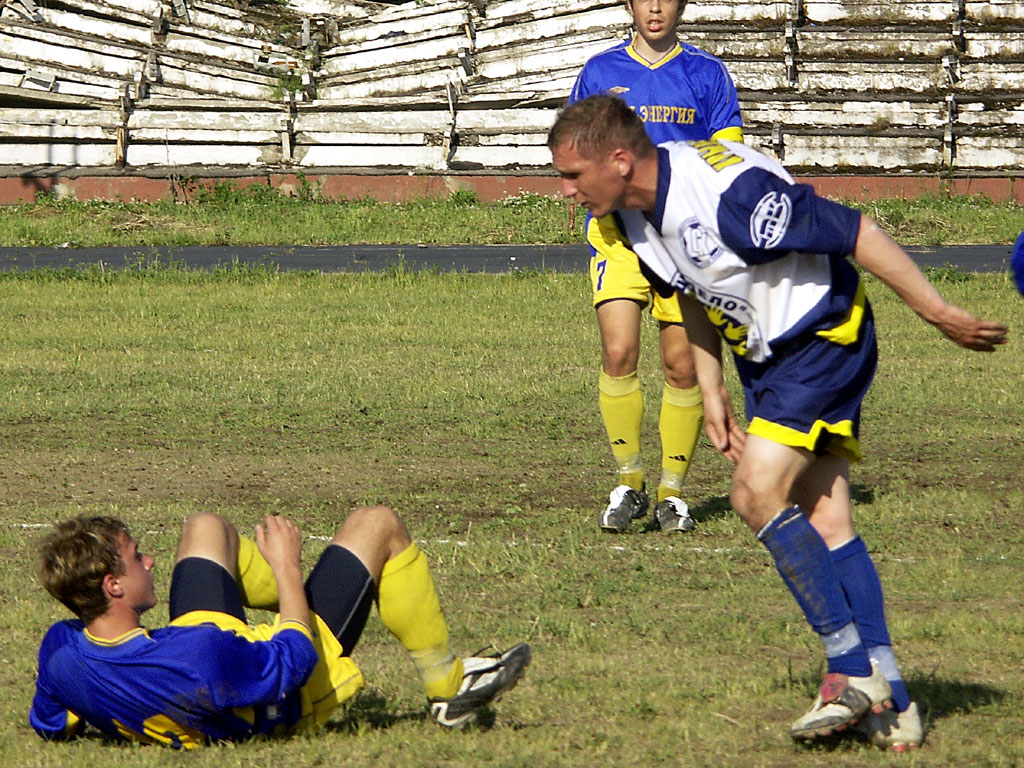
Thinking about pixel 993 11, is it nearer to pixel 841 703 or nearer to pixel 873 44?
pixel 873 44

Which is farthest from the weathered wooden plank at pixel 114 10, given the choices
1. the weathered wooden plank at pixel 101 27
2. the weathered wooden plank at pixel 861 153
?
the weathered wooden plank at pixel 861 153

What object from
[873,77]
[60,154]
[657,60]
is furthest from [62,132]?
[657,60]

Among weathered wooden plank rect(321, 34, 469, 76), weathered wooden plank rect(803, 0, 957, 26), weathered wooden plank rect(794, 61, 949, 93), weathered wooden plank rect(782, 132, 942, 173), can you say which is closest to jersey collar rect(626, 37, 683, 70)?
weathered wooden plank rect(782, 132, 942, 173)

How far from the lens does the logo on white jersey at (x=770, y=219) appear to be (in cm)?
374

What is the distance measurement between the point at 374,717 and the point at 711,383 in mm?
1467

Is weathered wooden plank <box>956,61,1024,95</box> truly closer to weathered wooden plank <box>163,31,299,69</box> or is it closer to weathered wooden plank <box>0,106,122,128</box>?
weathered wooden plank <box>163,31,299,69</box>

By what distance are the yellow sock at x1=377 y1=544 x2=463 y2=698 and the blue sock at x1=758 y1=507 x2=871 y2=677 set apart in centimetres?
97

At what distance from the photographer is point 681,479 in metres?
6.75

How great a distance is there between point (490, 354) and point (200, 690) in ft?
26.7

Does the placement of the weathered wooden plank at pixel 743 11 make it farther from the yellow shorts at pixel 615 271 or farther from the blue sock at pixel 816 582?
the blue sock at pixel 816 582

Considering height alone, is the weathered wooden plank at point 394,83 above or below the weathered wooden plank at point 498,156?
above

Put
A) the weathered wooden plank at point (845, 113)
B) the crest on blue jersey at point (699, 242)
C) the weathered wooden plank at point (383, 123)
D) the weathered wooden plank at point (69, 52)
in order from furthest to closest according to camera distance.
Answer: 1. the weathered wooden plank at point (69, 52)
2. the weathered wooden plank at point (845, 113)
3. the weathered wooden plank at point (383, 123)
4. the crest on blue jersey at point (699, 242)

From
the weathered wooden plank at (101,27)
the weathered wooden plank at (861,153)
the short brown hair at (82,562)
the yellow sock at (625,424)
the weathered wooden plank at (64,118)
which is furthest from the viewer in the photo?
the weathered wooden plank at (101,27)

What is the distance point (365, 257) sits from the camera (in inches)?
770
